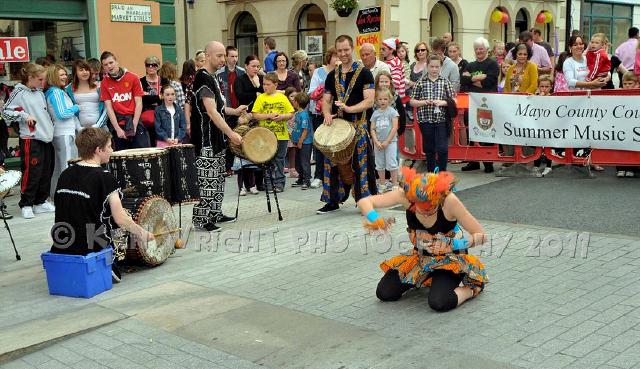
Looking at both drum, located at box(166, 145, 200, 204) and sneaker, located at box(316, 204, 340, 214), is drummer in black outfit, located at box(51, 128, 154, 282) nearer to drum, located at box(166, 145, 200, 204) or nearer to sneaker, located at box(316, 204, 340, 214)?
drum, located at box(166, 145, 200, 204)

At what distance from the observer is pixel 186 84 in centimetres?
1198

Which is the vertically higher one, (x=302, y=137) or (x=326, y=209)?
(x=302, y=137)

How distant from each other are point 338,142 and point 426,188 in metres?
3.39

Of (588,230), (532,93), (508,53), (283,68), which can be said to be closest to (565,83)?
(532,93)

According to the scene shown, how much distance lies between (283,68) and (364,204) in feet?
23.4

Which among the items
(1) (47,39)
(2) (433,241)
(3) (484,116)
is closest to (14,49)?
(1) (47,39)

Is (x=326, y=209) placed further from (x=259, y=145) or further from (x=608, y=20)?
(x=608, y=20)

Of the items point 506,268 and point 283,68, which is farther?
point 283,68

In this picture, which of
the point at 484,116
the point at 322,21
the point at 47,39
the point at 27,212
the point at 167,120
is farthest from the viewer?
the point at 322,21

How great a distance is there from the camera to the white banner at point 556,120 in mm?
10234

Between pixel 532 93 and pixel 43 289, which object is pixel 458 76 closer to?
pixel 532 93

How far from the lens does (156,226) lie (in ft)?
21.6

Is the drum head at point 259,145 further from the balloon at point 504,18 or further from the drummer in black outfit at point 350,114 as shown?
the balloon at point 504,18

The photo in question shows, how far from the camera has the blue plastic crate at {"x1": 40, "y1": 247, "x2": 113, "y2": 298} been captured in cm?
580
